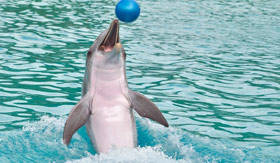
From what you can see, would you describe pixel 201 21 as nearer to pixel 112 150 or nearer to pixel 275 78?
pixel 275 78

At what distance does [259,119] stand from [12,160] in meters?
A: 3.59

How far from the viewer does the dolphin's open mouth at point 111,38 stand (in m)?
4.78

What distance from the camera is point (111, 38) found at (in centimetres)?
499

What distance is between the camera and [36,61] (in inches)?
366

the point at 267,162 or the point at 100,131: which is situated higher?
the point at 100,131

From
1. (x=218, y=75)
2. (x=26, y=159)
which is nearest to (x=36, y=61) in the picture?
(x=218, y=75)

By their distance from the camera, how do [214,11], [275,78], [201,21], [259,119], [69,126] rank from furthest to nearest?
1. [214,11]
2. [201,21]
3. [275,78]
4. [259,119]
5. [69,126]

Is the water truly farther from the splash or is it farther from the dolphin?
the dolphin

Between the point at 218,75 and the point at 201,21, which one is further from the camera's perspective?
the point at 201,21

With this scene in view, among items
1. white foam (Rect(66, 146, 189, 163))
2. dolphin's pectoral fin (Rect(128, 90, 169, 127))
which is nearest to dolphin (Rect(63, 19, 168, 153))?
dolphin's pectoral fin (Rect(128, 90, 169, 127))

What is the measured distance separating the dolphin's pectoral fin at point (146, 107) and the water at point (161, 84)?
0.36 metres

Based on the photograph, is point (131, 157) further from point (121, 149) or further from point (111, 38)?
point (111, 38)

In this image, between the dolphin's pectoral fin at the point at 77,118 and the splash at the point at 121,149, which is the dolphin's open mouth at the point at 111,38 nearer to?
the dolphin's pectoral fin at the point at 77,118

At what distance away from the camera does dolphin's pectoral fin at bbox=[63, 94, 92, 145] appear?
493cm
